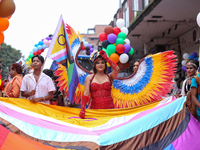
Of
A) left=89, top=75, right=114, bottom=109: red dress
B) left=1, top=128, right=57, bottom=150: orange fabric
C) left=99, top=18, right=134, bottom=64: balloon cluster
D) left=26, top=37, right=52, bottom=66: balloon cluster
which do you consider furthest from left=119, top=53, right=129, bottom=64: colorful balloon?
left=1, top=128, right=57, bottom=150: orange fabric

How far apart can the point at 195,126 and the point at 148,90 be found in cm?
159

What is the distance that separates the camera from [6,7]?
9.68 feet

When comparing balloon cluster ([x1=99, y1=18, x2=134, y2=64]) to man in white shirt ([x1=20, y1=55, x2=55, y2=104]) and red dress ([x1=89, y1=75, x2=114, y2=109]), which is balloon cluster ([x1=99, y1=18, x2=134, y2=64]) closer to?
red dress ([x1=89, y1=75, x2=114, y2=109])

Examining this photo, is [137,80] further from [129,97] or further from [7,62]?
[7,62]

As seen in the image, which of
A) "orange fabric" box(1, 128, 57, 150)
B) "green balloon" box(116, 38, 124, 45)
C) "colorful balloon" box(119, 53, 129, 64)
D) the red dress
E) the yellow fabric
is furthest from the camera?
"green balloon" box(116, 38, 124, 45)

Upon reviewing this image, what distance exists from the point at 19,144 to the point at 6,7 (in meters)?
1.67

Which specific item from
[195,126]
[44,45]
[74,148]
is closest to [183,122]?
[195,126]

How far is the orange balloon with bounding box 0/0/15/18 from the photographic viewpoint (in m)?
2.93

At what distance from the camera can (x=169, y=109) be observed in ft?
9.39

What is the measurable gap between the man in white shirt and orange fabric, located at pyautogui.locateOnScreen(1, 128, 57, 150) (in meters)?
1.27

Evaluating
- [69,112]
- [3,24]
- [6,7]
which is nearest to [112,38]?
[69,112]

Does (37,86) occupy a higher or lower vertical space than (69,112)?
higher

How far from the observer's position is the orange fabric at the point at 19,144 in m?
2.30

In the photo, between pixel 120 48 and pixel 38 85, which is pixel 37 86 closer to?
pixel 38 85
